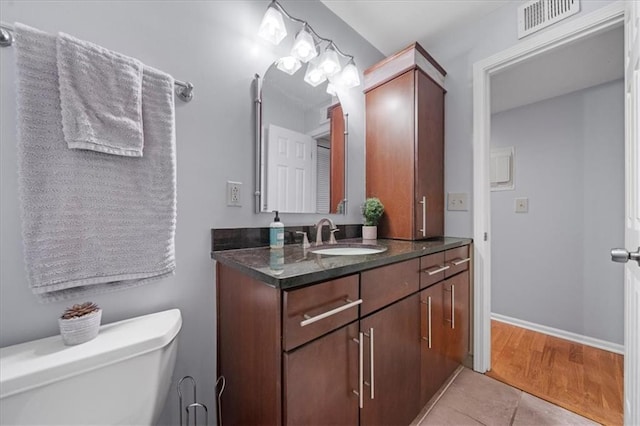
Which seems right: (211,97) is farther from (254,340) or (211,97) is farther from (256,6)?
Answer: (254,340)

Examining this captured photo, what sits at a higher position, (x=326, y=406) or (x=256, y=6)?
(x=256, y=6)

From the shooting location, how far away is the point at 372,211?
69.1 inches

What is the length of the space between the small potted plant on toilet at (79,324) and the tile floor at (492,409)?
142cm

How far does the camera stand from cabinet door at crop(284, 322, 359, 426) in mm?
721

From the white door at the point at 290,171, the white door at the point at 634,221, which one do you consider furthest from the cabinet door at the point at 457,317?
the white door at the point at 290,171

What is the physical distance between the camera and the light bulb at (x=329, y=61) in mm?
1509

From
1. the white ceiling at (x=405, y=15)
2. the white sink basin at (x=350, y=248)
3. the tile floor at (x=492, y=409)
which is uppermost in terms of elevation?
the white ceiling at (x=405, y=15)

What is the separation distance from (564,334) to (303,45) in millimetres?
3075

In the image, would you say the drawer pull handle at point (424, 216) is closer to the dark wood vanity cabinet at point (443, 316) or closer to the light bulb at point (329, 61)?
the dark wood vanity cabinet at point (443, 316)

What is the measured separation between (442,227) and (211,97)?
173 centimetres

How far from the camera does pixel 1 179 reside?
0.74 metres

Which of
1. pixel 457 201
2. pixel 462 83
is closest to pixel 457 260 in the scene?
pixel 457 201

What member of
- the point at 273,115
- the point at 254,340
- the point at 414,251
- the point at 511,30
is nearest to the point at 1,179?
the point at 254,340

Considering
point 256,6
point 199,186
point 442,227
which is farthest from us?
point 442,227
